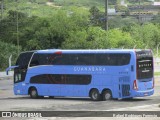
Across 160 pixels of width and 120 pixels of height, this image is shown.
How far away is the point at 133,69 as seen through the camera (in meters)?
26.2

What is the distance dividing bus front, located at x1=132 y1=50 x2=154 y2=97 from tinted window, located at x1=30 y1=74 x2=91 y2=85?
9.88ft

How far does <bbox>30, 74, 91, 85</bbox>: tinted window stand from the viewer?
1102 inches

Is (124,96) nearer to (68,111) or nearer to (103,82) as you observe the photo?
(103,82)

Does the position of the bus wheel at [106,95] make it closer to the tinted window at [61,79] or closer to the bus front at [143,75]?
the tinted window at [61,79]

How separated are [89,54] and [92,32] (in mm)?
34358

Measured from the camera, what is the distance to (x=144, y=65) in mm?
26734

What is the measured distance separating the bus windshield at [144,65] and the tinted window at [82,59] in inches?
25.3

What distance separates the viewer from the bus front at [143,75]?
26.3 m

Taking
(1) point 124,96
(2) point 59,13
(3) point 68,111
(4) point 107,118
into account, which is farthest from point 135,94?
(2) point 59,13

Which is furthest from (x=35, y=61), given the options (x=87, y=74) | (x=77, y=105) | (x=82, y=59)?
(x=77, y=105)

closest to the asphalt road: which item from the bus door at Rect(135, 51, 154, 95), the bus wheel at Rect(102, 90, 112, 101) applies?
the bus door at Rect(135, 51, 154, 95)

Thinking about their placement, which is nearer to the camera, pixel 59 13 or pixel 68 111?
pixel 68 111

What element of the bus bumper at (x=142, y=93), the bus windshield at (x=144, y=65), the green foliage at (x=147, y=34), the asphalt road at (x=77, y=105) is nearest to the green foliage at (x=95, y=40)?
the green foliage at (x=147, y=34)

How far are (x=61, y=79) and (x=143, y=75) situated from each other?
16.9ft
